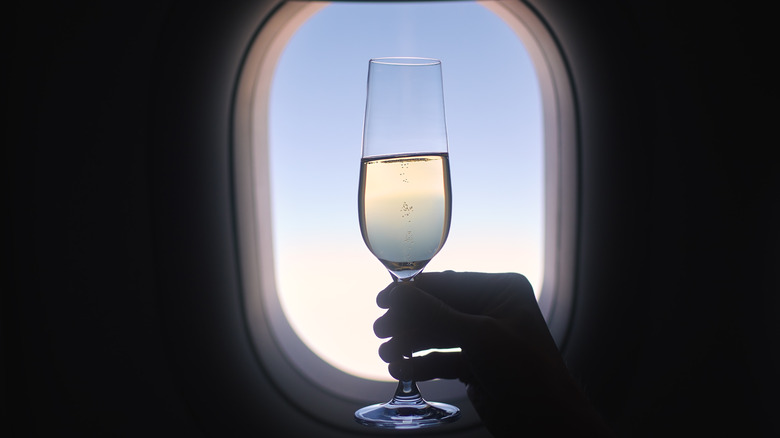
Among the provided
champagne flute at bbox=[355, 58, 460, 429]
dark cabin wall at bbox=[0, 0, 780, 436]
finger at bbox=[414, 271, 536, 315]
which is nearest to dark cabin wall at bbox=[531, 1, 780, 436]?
dark cabin wall at bbox=[0, 0, 780, 436]

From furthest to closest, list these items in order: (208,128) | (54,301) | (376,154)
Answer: (208,128) → (54,301) → (376,154)

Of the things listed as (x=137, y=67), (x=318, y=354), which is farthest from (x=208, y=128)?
(x=318, y=354)

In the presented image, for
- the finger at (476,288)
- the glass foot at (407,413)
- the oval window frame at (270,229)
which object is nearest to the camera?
the glass foot at (407,413)

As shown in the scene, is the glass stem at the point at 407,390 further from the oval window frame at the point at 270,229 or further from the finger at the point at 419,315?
the oval window frame at the point at 270,229

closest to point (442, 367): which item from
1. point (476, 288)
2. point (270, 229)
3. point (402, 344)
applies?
point (476, 288)

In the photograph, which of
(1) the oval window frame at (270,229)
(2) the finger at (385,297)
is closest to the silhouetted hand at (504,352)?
(2) the finger at (385,297)

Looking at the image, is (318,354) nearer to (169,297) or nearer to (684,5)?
(169,297)
